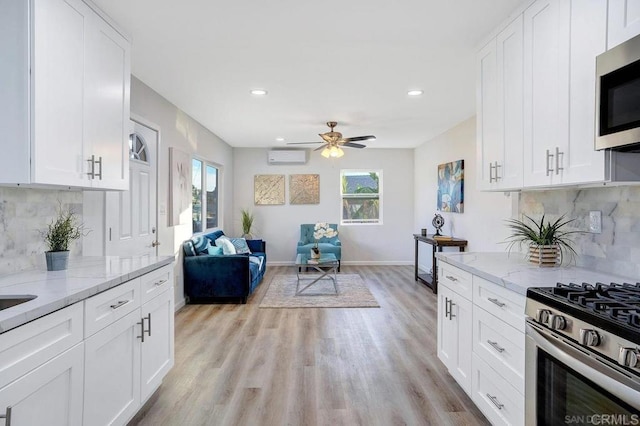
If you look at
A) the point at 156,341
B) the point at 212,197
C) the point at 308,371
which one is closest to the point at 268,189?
the point at 212,197

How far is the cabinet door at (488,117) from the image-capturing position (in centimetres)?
248

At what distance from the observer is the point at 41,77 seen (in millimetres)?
1696

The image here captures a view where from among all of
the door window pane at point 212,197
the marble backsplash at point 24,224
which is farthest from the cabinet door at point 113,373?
the door window pane at point 212,197

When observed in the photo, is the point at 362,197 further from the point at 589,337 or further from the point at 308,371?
the point at 589,337

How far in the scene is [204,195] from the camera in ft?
18.9

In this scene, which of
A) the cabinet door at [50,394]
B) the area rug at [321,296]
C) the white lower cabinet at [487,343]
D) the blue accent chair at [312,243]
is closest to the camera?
the cabinet door at [50,394]

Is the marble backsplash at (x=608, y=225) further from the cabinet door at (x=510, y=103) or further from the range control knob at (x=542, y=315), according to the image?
the range control knob at (x=542, y=315)

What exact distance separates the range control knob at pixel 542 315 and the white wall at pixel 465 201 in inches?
68.5

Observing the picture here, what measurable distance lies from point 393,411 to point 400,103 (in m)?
3.26

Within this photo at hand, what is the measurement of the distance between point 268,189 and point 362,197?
79.3 inches

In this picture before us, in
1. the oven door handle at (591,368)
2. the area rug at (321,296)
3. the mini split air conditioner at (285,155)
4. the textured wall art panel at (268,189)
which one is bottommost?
the area rug at (321,296)

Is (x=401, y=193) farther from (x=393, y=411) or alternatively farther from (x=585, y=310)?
(x=585, y=310)

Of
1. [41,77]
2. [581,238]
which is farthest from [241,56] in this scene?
[581,238]

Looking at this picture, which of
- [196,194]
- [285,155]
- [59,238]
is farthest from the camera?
[285,155]
